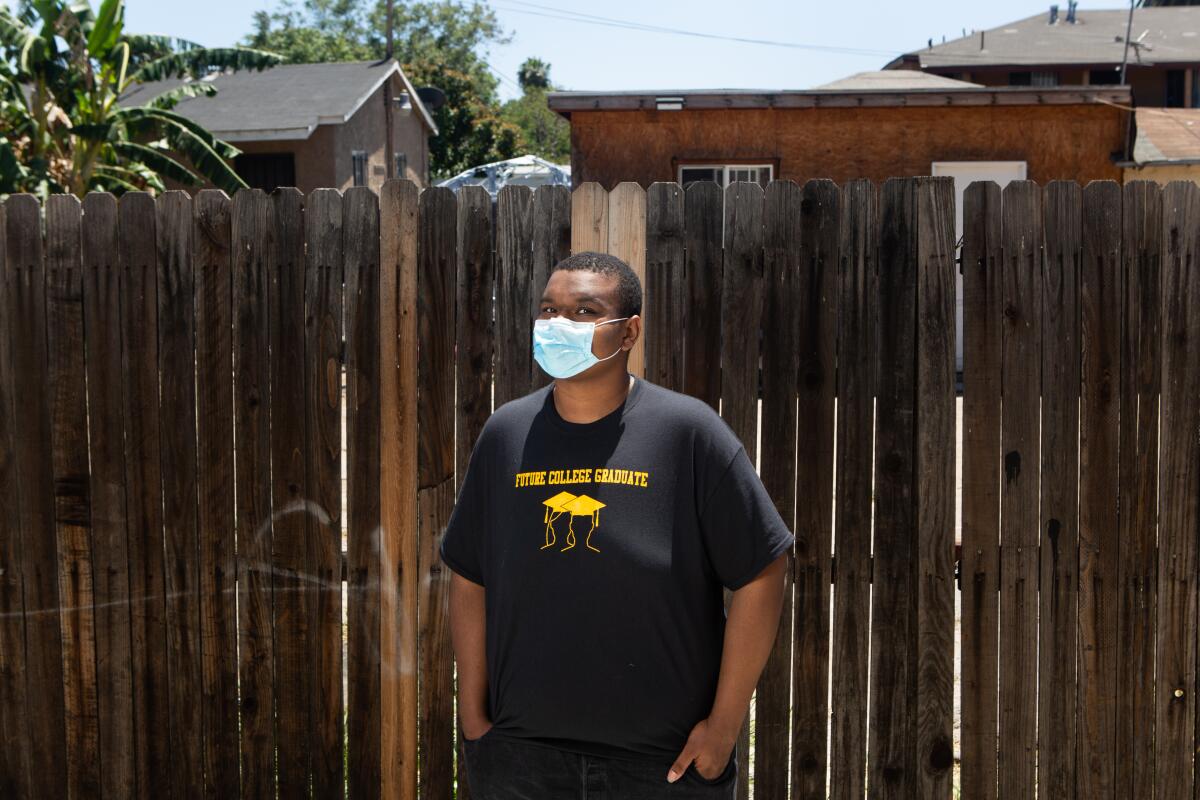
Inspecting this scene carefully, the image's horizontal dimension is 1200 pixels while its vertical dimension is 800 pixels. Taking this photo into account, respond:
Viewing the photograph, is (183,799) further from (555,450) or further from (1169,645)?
(1169,645)

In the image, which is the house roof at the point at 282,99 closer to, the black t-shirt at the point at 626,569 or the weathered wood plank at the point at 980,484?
the weathered wood plank at the point at 980,484

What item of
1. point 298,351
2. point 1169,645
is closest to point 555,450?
point 298,351

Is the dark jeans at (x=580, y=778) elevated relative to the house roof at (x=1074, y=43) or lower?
lower

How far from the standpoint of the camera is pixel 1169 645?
3.74m

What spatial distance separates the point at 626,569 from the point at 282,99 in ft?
85.0

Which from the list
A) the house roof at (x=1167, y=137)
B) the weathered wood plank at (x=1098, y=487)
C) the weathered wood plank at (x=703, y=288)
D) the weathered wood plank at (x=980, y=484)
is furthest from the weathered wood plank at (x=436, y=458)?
the house roof at (x=1167, y=137)

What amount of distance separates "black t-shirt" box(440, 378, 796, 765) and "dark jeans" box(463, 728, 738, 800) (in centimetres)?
3

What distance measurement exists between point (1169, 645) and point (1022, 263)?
126 cm

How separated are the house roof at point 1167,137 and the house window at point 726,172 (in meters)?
4.56

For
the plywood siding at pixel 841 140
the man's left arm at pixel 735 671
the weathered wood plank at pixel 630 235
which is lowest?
the man's left arm at pixel 735 671

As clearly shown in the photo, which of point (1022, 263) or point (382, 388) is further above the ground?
point (1022, 263)

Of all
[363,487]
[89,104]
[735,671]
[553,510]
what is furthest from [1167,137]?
[553,510]

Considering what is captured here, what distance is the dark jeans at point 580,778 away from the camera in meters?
2.59

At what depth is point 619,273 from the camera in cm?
274
